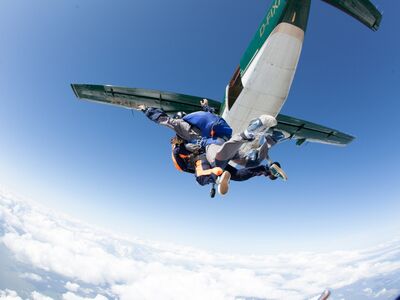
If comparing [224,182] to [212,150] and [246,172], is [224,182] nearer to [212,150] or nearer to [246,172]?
[212,150]

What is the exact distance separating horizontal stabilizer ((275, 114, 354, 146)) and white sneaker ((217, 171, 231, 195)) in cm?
692

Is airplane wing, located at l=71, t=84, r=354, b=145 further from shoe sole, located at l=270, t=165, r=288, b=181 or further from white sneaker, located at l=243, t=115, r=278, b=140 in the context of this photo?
white sneaker, located at l=243, t=115, r=278, b=140

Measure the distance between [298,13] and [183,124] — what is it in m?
4.50

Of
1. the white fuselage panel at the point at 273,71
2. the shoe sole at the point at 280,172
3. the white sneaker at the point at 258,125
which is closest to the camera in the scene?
the white sneaker at the point at 258,125

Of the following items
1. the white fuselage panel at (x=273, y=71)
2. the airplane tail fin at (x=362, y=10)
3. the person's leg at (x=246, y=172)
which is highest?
the airplane tail fin at (x=362, y=10)

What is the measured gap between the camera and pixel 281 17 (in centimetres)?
624

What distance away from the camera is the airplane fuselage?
6.14m

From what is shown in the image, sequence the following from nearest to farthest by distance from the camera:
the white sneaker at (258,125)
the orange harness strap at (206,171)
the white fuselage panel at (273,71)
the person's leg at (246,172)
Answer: the white sneaker at (258,125), the orange harness strap at (206,171), the person's leg at (246,172), the white fuselage panel at (273,71)

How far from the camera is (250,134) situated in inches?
129

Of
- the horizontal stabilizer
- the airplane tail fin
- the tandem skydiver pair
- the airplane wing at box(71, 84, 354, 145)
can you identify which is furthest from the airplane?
the horizontal stabilizer

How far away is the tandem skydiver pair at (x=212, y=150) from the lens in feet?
12.4

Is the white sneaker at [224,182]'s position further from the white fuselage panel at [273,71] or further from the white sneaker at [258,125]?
the white fuselage panel at [273,71]

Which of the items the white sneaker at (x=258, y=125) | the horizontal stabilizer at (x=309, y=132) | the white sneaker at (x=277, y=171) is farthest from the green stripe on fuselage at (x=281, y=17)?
the horizontal stabilizer at (x=309, y=132)

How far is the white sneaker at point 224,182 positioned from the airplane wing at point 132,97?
561 centimetres
